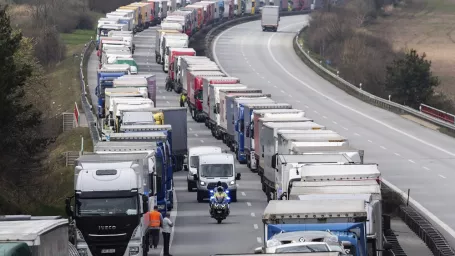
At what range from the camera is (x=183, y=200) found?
158 feet

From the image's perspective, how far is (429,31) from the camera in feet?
513

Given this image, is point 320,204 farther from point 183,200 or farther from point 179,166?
point 179,166

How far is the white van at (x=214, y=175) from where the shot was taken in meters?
47.6

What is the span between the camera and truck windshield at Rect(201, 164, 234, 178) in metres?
47.8

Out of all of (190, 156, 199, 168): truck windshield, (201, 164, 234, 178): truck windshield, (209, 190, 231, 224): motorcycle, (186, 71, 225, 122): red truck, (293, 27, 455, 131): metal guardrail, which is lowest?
(293, 27, 455, 131): metal guardrail

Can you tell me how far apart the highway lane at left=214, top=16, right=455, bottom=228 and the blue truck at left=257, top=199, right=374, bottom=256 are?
18.3 meters

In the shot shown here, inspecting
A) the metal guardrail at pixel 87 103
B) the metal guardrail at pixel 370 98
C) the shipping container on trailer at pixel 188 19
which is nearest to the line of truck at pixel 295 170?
the metal guardrail at pixel 87 103

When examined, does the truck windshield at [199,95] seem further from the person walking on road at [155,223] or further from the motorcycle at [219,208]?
the person walking on road at [155,223]

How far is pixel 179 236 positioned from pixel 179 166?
17392 mm

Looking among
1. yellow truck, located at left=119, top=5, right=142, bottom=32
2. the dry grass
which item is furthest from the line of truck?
yellow truck, located at left=119, top=5, right=142, bottom=32

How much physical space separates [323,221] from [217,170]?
22.4m

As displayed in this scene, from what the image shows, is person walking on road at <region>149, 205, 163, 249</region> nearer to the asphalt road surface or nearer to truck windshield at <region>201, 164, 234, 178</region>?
the asphalt road surface

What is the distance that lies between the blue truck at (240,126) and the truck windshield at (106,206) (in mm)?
24989

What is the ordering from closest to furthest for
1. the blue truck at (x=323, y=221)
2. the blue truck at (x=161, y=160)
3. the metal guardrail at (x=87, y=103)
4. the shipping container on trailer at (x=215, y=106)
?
the blue truck at (x=323, y=221), the blue truck at (x=161, y=160), the metal guardrail at (x=87, y=103), the shipping container on trailer at (x=215, y=106)
